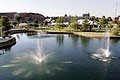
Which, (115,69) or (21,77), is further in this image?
(115,69)

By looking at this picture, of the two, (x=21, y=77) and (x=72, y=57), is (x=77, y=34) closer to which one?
(x=72, y=57)

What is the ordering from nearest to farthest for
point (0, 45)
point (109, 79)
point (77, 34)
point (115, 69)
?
point (109, 79) < point (115, 69) < point (0, 45) < point (77, 34)

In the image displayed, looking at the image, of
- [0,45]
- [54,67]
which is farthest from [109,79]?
[0,45]

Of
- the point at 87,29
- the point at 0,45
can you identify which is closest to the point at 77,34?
the point at 87,29

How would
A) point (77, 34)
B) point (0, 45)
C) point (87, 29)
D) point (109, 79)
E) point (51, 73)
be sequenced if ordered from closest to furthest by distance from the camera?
point (109, 79) → point (51, 73) → point (0, 45) → point (77, 34) → point (87, 29)

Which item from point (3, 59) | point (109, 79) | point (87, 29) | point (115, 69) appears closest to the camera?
point (109, 79)

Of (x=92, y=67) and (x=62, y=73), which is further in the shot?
(x=92, y=67)

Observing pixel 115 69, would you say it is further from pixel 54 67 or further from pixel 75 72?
pixel 54 67

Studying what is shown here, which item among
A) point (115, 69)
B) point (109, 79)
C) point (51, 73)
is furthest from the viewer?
point (115, 69)
